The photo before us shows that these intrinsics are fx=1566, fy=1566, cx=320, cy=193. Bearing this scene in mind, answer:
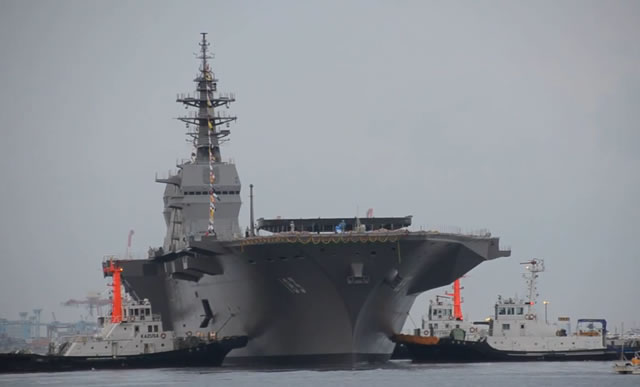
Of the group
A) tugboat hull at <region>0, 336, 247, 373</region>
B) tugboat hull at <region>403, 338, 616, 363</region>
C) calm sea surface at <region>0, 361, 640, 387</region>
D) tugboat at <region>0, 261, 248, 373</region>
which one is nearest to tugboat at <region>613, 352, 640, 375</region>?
calm sea surface at <region>0, 361, 640, 387</region>

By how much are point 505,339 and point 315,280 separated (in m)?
10.6

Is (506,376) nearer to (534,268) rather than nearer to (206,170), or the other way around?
(534,268)

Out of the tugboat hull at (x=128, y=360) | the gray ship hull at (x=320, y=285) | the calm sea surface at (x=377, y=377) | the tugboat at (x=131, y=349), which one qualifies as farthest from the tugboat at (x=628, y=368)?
the tugboat hull at (x=128, y=360)

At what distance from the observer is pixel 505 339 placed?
224ft

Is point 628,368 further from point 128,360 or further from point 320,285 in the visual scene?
point 128,360

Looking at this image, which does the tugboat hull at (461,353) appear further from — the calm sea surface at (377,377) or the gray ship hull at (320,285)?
the gray ship hull at (320,285)

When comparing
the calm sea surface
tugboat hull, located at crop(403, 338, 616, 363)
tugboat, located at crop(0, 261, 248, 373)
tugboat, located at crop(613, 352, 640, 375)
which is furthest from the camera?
tugboat hull, located at crop(403, 338, 616, 363)

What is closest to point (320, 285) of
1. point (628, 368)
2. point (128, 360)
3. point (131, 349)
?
point (128, 360)

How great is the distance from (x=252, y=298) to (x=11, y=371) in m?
10.4

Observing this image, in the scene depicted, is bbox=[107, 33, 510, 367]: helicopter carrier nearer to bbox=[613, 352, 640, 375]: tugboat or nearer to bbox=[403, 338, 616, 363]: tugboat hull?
bbox=[403, 338, 616, 363]: tugboat hull

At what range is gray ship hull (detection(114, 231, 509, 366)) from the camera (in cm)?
6094

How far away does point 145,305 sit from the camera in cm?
6894

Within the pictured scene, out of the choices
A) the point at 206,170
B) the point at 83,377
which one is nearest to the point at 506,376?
the point at 83,377

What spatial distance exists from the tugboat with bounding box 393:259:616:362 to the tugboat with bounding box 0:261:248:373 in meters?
8.09
